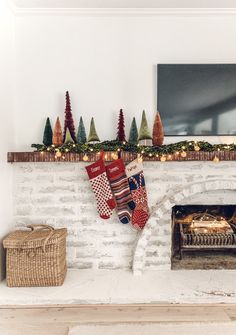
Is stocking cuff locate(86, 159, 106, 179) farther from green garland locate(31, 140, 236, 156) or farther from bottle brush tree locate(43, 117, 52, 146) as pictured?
bottle brush tree locate(43, 117, 52, 146)

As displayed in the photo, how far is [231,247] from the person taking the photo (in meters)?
3.37

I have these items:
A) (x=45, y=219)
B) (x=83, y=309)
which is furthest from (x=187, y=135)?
(x=83, y=309)

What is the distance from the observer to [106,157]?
10.2 ft

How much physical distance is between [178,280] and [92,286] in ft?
2.37

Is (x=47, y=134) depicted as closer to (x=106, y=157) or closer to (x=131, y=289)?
(x=106, y=157)

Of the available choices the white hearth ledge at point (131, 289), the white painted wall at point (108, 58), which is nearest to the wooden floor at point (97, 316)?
the white hearth ledge at point (131, 289)

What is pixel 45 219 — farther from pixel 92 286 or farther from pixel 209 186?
pixel 209 186

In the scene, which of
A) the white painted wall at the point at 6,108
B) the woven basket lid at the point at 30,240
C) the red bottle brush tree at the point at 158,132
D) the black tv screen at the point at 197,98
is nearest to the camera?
the woven basket lid at the point at 30,240

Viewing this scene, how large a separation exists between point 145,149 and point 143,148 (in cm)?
2

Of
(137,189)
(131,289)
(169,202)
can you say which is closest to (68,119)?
(137,189)

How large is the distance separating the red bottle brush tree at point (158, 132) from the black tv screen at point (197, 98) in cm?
14

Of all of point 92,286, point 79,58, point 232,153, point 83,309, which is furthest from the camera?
point 79,58

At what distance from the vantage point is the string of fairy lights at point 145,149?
120 inches

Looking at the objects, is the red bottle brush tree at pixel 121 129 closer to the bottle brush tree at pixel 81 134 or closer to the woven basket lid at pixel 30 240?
the bottle brush tree at pixel 81 134
